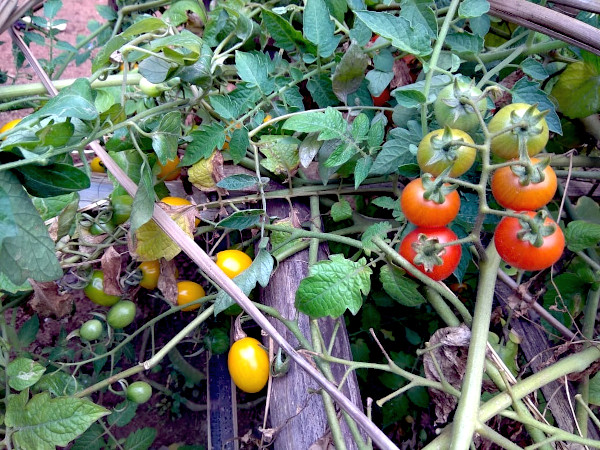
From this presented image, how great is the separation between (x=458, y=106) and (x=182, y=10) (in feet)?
2.40

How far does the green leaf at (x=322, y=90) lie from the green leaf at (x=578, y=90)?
459mm

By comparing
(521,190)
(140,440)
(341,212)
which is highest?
(521,190)

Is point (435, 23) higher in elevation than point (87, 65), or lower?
higher

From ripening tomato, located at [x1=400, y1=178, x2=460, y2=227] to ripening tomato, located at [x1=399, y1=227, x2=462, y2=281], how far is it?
0.8 inches

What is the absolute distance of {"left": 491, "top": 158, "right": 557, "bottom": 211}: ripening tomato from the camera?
1.84 ft

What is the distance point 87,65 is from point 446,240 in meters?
2.17

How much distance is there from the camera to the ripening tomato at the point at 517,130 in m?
0.55

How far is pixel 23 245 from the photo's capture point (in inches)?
20.9

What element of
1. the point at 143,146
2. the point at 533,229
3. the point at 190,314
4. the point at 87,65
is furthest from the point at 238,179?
the point at 87,65

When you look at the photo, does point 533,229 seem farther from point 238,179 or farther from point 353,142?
point 238,179

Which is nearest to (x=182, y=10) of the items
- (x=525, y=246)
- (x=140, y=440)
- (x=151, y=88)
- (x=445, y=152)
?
(x=151, y=88)

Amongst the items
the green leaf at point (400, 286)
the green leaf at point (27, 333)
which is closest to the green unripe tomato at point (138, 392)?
the green leaf at point (27, 333)

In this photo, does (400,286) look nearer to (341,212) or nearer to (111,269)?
(341,212)

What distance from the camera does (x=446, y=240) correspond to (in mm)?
624
